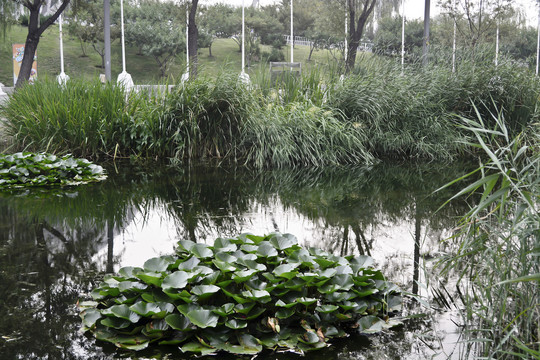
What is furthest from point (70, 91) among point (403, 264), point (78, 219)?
point (403, 264)

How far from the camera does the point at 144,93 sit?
8.43 metres

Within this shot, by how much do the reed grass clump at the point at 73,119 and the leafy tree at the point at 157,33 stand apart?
85.3 ft

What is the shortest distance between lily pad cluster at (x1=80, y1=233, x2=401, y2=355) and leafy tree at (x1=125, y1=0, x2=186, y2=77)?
3181cm

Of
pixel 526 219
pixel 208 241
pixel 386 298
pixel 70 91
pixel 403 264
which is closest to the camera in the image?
pixel 526 219

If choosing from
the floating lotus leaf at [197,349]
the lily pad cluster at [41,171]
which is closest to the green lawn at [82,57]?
the lily pad cluster at [41,171]

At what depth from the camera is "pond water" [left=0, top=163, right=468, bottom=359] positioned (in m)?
2.51

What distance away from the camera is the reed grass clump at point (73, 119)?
7.57 m

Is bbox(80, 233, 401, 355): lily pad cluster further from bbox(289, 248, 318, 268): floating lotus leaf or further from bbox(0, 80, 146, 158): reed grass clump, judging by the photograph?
bbox(0, 80, 146, 158): reed grass clump

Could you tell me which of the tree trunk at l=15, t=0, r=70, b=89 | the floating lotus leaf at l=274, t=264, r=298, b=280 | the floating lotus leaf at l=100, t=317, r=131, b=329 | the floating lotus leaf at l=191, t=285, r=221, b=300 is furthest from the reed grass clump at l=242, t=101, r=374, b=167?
the tree trunk at l=15, t=0, r=70, b=89

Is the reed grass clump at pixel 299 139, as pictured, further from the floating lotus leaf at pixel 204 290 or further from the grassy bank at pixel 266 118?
the floating lotus leaf at pixel 204 290

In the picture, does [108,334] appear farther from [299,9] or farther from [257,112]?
[299,9]

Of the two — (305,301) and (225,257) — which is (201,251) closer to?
(225,257)

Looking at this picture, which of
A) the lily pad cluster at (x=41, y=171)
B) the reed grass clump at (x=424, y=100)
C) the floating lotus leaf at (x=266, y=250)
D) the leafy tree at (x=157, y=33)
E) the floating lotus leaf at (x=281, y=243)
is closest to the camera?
the floating lotus leaf at (x=266, y=250)

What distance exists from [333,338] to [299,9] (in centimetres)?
3863
